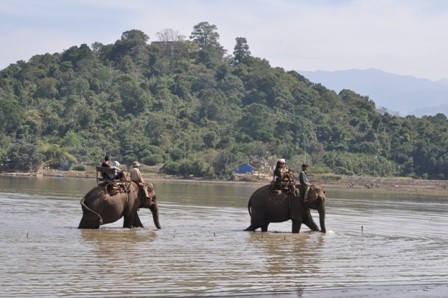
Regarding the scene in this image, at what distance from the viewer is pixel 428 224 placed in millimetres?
37375

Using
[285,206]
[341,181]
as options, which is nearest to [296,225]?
[285,206]

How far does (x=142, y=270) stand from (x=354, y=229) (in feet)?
47.7

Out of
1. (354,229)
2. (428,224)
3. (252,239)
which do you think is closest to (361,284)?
(252,239)

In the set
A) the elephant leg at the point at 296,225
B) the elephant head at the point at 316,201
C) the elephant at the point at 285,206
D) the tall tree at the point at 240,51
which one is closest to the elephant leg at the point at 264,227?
the elephant at the point at 285,206

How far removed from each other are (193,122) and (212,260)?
119055mm

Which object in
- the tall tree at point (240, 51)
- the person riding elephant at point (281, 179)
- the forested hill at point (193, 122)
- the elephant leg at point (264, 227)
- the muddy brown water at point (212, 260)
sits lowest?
the muddy brown water at point (212, 260)

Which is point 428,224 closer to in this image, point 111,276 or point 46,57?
point 111,276

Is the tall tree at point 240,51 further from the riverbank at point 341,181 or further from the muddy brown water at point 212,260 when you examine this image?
the muddy brown water at point 212,260

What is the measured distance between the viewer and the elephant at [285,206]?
28.7 m

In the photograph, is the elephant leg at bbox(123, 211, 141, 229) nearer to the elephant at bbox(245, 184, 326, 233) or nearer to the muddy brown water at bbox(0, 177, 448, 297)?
the muddy brown water at bbox(0, 177, 448, 297)

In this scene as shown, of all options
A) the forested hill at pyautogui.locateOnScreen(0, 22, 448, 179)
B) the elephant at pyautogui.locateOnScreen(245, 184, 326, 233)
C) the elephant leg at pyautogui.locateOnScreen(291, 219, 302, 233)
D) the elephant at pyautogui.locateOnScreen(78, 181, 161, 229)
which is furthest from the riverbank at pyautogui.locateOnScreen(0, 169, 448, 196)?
the elephant at pyautogui.locateOnScreen(78, 181, 161, 229)

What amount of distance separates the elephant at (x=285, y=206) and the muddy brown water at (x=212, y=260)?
1.90 ft

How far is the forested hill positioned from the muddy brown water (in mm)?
84082

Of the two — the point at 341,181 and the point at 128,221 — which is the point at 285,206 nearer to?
the point at 128,221
